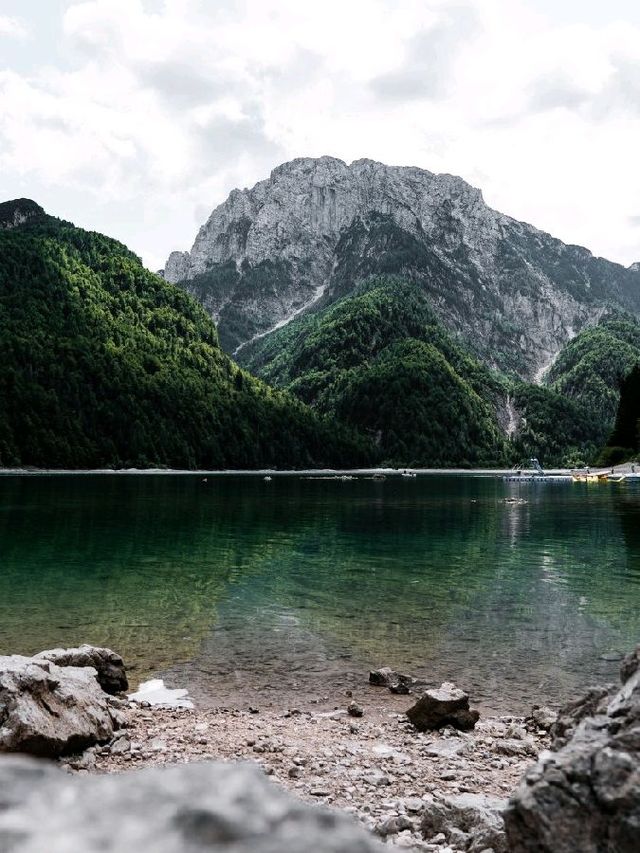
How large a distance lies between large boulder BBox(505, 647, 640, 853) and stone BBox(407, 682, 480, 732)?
1117 cm

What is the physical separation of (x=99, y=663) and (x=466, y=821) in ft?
42.5

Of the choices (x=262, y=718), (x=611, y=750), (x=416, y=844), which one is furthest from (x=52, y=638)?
(x=611, y=750)

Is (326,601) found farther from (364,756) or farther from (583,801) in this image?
(583,801)

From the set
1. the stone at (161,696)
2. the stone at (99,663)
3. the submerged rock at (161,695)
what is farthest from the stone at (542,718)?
the stone at (99,663)

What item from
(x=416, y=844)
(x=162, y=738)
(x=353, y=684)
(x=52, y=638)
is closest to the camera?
(x=416, y=844)

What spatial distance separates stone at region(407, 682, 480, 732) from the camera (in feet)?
53.8

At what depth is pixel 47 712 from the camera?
46.2ft

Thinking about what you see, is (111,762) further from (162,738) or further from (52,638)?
(52,638)

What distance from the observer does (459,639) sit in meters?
26.3

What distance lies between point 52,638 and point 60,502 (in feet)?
257

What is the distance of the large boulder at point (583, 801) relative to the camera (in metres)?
5.21

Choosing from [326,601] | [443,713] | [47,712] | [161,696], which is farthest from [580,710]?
[326,601]

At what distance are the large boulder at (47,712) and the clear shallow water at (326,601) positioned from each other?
449cm

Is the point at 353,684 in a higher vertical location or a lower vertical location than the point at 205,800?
lower
